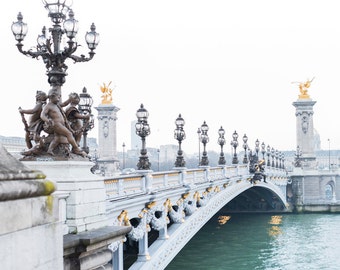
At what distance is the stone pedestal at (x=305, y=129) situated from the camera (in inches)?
3445

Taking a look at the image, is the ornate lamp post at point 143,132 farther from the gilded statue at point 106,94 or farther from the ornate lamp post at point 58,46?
the gilded statue at point 106,94

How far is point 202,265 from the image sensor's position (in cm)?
3459

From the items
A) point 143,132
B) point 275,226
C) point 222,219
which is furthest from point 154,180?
point 222,219

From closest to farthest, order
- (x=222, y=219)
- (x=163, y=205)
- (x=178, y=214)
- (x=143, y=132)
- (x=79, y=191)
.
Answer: (x=79, y=191) < (x=143, y=132) < (x=163, y=205) < (x=178, y=214) < (x=222, y=219)

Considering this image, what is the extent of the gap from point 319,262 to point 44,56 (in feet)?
97.8

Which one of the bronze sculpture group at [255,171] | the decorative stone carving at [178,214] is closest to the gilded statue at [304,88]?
the bronze sculpture group at [255,171]

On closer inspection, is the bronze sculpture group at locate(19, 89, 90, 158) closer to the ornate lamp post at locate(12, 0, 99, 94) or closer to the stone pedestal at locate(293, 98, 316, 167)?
the ornate lamp post at locate(12, 0, 99, 94)

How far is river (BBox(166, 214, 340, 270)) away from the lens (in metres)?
35.8

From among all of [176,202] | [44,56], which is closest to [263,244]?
[176,202]

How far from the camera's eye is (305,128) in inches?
3479

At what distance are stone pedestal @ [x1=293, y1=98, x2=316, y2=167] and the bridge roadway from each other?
4981cm

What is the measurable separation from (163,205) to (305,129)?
69.8 metres

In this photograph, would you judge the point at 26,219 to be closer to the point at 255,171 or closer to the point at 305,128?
the point at 255,171

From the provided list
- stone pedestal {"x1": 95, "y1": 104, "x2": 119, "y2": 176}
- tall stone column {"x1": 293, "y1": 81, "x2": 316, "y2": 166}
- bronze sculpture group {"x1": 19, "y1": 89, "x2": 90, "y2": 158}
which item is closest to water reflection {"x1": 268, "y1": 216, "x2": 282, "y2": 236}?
stone pedestal {"x1": 95, "y1": 104, "x2": 119, "y2": 176}
